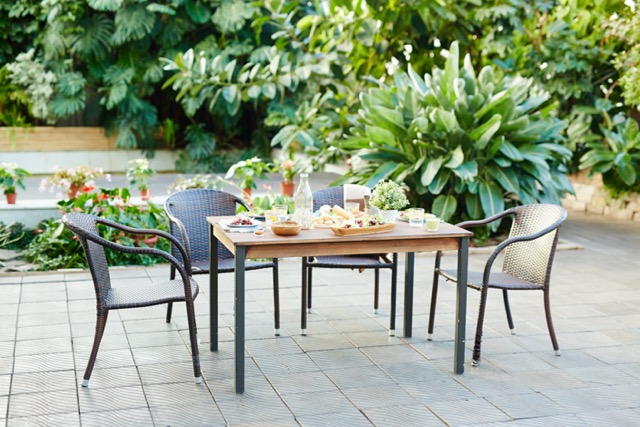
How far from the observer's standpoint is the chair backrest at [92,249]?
330 centimetres

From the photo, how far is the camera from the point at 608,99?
27.6ft

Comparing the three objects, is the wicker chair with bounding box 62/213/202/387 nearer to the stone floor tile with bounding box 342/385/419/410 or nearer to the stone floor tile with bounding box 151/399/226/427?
the stone floor tile with bounding box 151/399/226/427

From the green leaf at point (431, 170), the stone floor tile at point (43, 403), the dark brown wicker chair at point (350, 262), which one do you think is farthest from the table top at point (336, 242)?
the green leaf at point (431, 170)

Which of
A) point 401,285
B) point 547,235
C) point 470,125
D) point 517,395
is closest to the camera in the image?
point 517,395

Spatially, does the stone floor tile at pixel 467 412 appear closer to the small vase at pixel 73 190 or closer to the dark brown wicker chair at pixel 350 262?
the dark brown wicker chair at pixel 350 262

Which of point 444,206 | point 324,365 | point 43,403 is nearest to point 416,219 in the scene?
point 324,365

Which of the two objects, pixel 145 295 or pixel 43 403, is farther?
pixel 145 295

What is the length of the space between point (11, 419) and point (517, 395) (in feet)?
6.94

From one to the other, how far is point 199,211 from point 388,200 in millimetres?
1174

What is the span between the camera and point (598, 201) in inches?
347

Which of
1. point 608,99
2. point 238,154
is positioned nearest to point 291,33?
point 608,99

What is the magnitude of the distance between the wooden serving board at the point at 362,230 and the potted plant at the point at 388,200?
0.19 metres

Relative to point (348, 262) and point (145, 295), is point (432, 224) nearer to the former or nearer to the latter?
point (348, 262)

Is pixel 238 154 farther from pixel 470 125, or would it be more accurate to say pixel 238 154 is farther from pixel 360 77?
pixel 470 125
